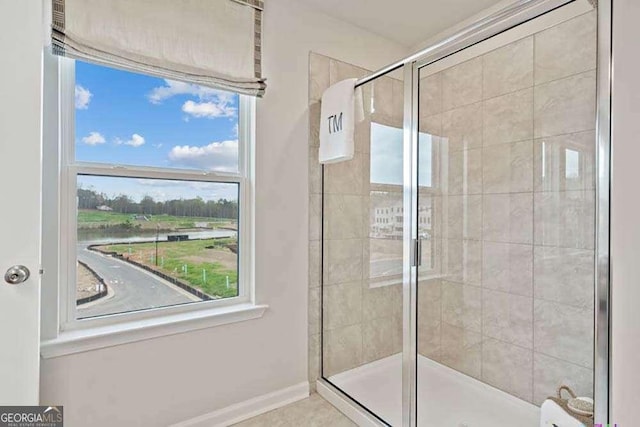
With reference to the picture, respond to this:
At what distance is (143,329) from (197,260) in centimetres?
42

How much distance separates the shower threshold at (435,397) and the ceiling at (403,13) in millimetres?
2125

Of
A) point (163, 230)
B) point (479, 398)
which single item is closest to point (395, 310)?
point (479, 398)

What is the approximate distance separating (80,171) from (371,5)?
1914mm

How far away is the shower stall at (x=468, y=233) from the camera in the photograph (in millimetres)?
1667

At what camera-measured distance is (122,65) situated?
5.11 feet

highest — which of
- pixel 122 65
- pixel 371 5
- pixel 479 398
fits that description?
pixel 371 5

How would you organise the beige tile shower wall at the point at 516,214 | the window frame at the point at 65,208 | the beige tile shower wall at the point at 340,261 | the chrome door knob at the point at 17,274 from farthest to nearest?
1. the beige tile shower wall at the point at 340,261
2. the beige tile shower wall at the point at 516,214
3. the window frame at the point at 65,208
4. the chrome door knob at the point at 17,274

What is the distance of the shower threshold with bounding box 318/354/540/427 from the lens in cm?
182

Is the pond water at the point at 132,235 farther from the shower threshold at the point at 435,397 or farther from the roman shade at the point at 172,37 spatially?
the shower threshold at the point at 435,397

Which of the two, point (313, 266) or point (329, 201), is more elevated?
point (329, 201)

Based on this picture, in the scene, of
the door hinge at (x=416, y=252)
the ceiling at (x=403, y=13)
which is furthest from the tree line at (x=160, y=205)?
the ceiling at (x=403, y=13)

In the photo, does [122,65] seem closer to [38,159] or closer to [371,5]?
[38,159]

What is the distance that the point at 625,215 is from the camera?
96 cm

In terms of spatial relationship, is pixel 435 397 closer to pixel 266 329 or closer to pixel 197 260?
pixel 266 329
